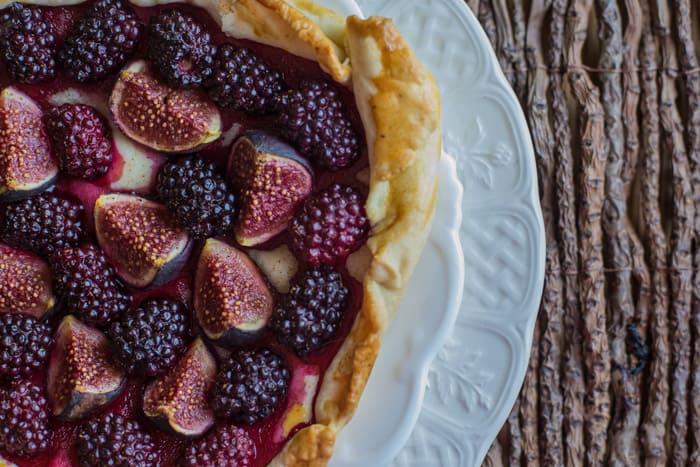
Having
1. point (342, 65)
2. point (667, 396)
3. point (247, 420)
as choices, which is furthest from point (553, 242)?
point (247, 420)

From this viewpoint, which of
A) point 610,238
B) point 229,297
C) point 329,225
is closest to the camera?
point 329,225

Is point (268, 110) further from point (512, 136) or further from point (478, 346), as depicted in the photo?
point (478, 346)

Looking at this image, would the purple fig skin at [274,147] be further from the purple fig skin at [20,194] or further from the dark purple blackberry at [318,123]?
the purple fig skin at [20,194]

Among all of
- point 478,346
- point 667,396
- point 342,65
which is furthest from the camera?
point 667,396

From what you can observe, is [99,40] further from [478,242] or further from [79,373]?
[478,242]

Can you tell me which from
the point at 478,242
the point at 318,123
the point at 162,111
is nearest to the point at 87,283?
the point at 162,111

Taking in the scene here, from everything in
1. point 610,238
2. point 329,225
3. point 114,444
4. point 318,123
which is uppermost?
point 318,123

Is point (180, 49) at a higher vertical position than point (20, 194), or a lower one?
higher
